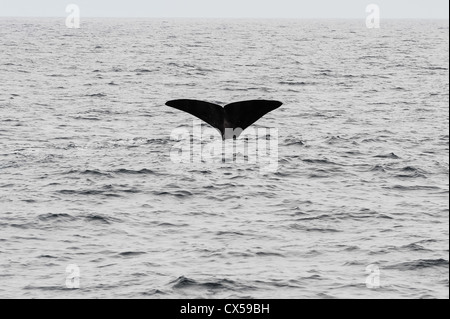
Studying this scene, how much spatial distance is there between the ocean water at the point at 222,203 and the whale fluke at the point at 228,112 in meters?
7.48

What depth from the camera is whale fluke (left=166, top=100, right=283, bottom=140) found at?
11906 mm

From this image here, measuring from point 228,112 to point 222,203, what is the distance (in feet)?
49.1

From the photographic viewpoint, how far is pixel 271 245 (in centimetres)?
2225

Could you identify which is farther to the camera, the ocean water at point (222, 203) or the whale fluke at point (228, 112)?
the ocean water at point (222, 203)

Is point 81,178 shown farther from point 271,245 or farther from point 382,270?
point 382,270

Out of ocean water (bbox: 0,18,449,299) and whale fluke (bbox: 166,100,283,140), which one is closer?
whale fluke (bbox: 166,100,283,140)

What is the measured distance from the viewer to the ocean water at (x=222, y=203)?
19734mm

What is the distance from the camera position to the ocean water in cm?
1973

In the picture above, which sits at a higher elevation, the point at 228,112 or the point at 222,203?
the point at 228,112

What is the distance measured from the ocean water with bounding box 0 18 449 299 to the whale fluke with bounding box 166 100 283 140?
7.48 meters

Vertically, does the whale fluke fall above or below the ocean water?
above

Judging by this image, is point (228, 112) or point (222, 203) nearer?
point (228, 112)

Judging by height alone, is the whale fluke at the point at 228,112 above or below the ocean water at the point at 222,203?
above

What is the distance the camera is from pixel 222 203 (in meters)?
26.9
